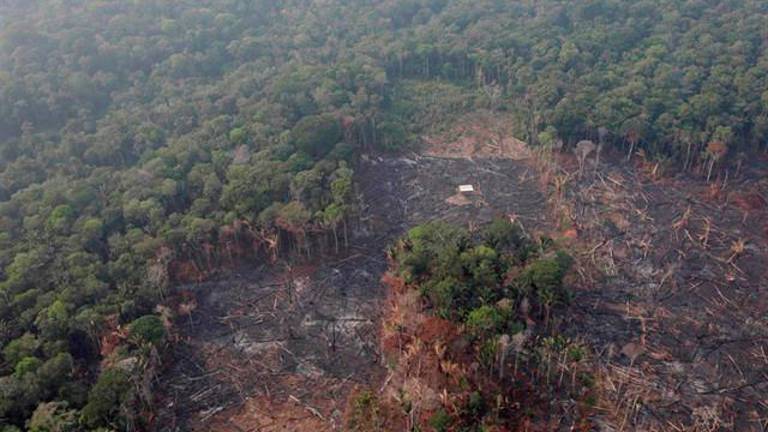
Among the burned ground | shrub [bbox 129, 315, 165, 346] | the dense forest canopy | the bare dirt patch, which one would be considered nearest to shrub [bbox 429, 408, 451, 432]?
the burned ground

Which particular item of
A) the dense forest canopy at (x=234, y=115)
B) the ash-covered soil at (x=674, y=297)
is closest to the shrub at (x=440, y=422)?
the ash-covered soil at (x=674, y=297)

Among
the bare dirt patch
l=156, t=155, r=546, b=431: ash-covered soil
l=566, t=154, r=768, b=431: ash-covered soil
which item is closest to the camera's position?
l=566, t=154, r=768, b=431: ash-covered soil

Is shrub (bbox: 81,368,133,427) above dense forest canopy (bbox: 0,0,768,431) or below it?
below

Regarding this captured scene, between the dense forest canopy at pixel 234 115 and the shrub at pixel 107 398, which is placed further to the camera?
the dense forest canopy at pixel 234 115

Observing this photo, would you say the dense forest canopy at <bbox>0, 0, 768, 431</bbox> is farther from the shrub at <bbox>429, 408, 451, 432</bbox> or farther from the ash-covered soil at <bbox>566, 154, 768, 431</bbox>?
the shrub at <bbox>429, 408, 451, 432</bbox>

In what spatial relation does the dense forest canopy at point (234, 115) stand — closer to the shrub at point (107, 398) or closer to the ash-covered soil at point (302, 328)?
the shrub at point (107, 398)

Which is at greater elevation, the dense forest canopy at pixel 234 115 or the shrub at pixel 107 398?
the dense forest canopy at pixel 234 115

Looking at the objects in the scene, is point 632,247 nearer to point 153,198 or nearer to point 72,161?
point 153,198

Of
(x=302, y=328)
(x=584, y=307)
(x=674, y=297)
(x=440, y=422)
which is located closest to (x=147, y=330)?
(x=302, y=328)
